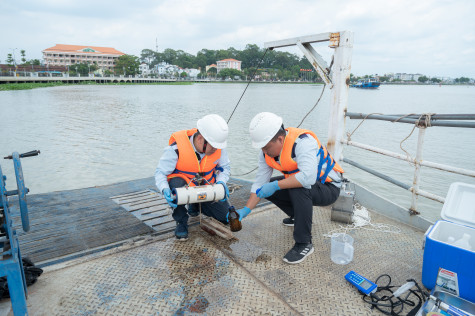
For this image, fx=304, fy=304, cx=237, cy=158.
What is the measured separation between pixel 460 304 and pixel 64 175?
8.37 metres

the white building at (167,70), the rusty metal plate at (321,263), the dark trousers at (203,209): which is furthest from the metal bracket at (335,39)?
the white building at (167,70)

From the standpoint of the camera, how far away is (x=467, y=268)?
6.17 feet

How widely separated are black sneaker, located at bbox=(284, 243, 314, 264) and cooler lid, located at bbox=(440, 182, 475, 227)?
1093 millimetres

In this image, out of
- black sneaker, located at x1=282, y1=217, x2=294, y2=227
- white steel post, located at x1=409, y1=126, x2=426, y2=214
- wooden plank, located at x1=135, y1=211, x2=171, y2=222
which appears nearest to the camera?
white steel post, located at x1=409, y1=126, x2=426, y2=214

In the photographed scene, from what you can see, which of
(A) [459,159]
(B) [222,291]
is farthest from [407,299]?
(A) [459,159]

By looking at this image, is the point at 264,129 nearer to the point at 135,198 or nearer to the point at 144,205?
the point at 144,205

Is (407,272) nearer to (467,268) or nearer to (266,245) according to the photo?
(467,268)

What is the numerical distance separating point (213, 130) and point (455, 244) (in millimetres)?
2050

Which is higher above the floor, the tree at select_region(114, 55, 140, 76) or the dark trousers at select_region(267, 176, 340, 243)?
the tree at select_region(114, 55, 140, 76)

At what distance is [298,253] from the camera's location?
2596 millimetres

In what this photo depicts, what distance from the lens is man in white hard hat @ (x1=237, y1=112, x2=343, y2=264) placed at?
2.57m

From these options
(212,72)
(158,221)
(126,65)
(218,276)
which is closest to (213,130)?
(218,276)

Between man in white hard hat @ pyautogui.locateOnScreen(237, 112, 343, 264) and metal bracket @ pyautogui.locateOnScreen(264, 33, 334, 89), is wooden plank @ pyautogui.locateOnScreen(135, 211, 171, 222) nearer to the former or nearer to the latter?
man in white hard hat @ pyautogui.locateOnScreen(237, 112, 343, 264)

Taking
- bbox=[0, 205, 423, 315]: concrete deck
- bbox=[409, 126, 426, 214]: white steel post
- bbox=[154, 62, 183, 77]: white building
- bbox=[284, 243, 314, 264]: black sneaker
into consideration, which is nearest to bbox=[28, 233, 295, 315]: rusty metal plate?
bbox=[0, 205, 423, 315]: concrete deck
